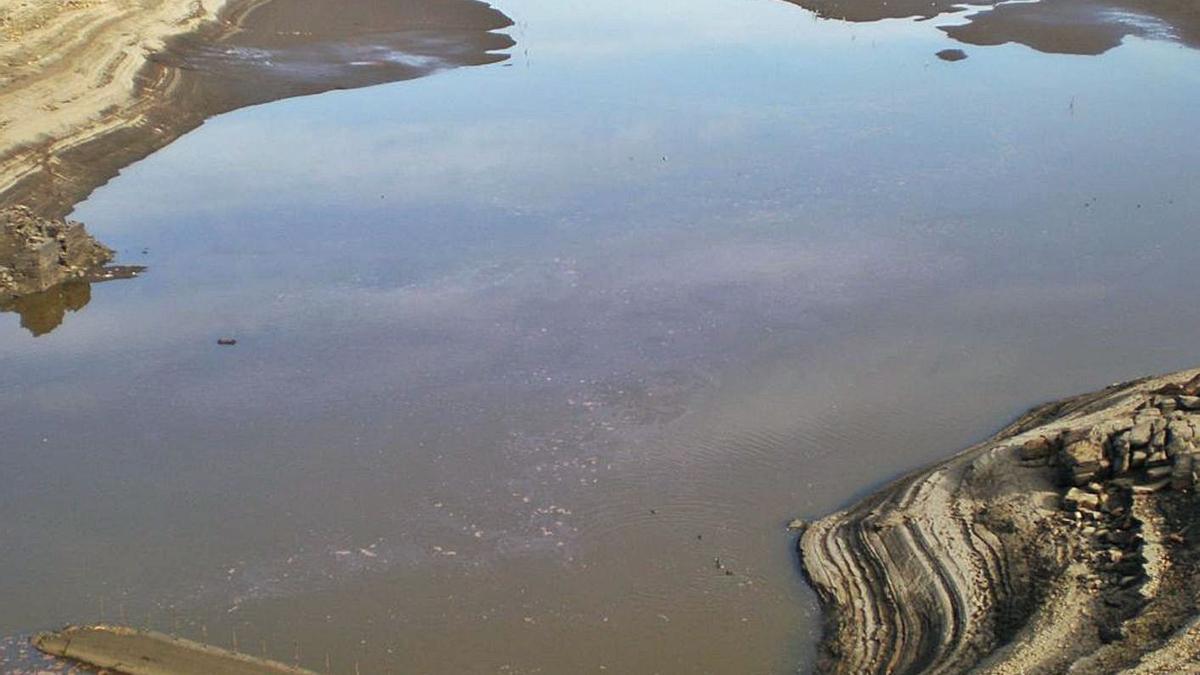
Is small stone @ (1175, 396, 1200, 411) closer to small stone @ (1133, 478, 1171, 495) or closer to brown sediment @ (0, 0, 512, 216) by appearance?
small stone @ (1133, 478, 1171, 495)

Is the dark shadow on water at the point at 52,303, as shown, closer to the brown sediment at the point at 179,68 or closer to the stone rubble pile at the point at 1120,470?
the brown sediment at the point at 179,68

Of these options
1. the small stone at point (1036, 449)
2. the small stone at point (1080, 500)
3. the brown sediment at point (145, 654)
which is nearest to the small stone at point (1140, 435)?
the small stone at point (1080, 500)

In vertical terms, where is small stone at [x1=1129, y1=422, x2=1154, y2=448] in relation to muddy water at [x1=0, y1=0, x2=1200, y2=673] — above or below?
above

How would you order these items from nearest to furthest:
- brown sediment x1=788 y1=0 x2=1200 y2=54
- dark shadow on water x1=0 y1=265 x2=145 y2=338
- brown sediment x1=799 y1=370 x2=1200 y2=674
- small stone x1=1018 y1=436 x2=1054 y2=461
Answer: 1. brown sediment x1=799 y1=370 x2=1200 y2=674
2. small stone x1=1018 y1=436 x2=1054 y2=461
3. dark shadow on water x1=0 y1=265 x2=145 y2=338
4. brown sediment x1=788 y1=0 x2=1200 y2=54

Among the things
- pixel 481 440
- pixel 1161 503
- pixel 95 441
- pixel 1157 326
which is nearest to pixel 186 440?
pixel 95 441

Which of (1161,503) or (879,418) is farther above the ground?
(1161,503)

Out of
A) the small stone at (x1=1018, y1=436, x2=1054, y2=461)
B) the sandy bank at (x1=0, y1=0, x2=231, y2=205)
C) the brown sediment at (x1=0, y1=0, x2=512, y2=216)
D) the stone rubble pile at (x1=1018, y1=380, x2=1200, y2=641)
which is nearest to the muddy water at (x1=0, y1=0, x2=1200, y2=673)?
the brown sediment at (x1=0, y1=0, x2=512, y2=216)

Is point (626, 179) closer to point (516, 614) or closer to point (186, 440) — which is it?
point (186, 440)
